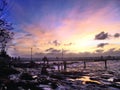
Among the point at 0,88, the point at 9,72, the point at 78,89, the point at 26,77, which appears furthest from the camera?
the point at 9,72

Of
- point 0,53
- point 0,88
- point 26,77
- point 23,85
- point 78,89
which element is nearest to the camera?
point 0,88

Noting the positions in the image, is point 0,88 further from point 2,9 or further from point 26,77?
point 26,77

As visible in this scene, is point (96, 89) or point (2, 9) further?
point (96, 89)

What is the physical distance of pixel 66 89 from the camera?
33938mm

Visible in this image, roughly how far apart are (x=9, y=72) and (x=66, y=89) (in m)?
21.7

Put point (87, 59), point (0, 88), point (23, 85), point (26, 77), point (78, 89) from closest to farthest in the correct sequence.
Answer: point (0, 88), point (23, 85), point (78, 89), point (26, 77), point (87, 59)

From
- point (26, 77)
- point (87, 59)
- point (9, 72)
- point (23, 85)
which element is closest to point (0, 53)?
point (9, 72)

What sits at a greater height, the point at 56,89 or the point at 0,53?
the point at 0,53

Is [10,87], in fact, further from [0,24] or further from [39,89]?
[0,24]

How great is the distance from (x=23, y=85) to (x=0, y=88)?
527cm

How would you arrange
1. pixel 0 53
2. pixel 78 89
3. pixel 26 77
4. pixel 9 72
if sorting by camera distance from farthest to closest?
pixel 0 53 → pixel 9 72 → pixel 26 77 → pixel 78 89

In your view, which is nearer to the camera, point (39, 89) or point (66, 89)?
point (39, 89)

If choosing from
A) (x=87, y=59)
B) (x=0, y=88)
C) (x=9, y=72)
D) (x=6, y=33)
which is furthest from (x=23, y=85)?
(x=87, y=59)

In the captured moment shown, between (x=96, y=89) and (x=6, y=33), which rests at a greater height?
(x=6, y=33)
